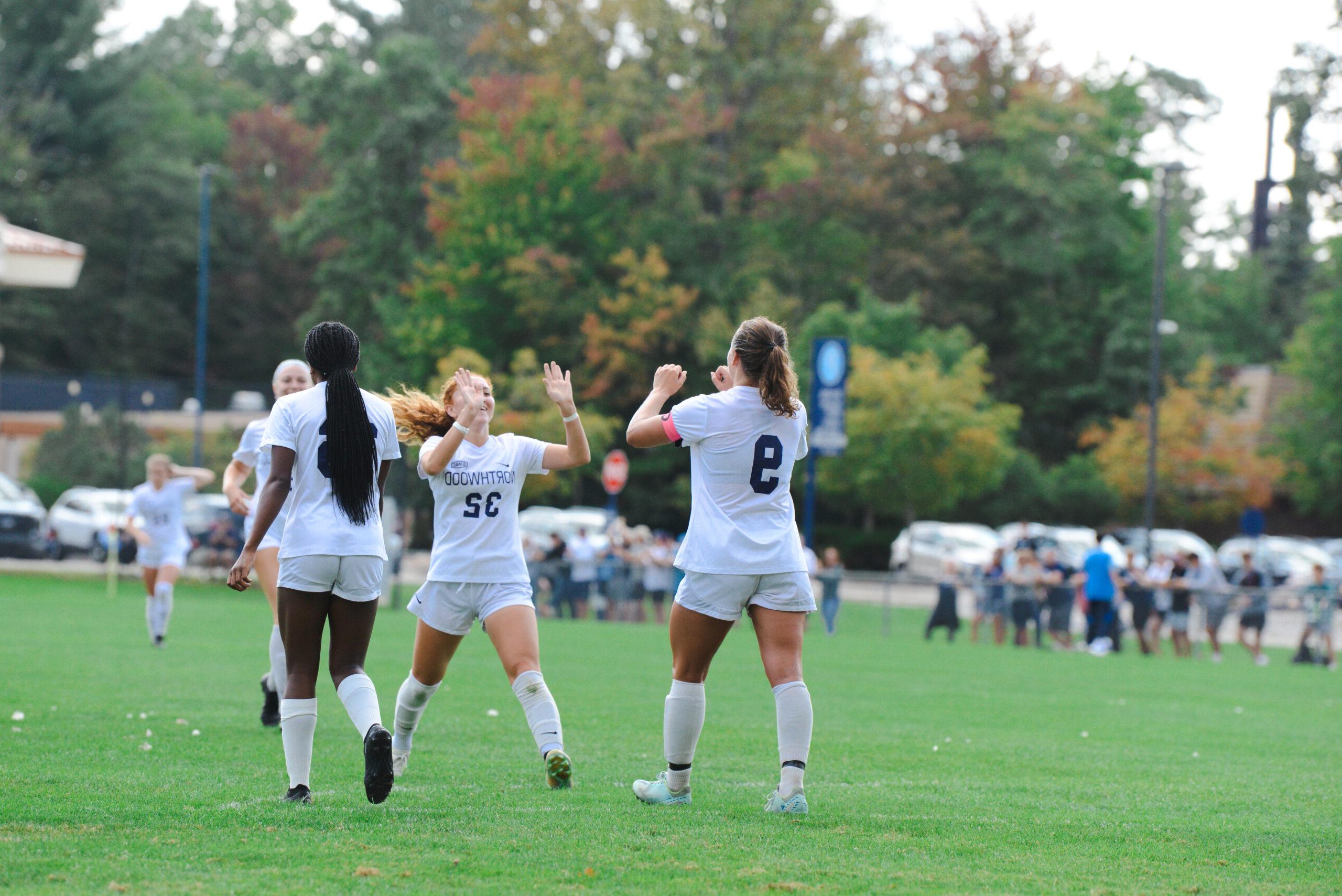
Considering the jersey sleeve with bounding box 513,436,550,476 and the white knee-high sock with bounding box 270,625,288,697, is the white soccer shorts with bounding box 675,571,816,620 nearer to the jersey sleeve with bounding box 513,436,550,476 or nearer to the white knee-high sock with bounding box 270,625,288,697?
the jersey sleeve with bounding box 513,436,550,476

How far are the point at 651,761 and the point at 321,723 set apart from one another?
2.54 m

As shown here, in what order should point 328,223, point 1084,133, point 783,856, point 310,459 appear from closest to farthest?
1. point 783,856
2. point 310,459
3. point 1084,133
4. point 328,223

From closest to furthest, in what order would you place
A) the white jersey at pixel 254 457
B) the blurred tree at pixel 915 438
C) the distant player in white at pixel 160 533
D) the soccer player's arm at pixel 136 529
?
1. the white jersey at pixel 254 457
2. the soccer player's arm at pixel 136 529
3. the distant player in white at pixel 160 533
4. the blurred tree at pixel 915 438

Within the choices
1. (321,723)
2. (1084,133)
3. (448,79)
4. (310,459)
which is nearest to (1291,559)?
(1084,133)

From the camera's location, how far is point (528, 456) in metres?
7.32

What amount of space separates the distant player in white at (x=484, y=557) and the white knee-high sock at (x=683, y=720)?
58cm

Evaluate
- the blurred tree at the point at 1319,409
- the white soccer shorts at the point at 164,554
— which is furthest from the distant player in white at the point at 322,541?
the blurred tree at the point at 1319,409

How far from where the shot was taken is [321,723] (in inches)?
387

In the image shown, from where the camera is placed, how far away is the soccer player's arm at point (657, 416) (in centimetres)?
650

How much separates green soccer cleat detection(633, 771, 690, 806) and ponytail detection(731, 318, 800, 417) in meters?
1.78

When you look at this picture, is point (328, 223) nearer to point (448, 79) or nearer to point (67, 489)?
point (448, 79)

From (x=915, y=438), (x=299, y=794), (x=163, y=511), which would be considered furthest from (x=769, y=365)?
(x=915, y=438)

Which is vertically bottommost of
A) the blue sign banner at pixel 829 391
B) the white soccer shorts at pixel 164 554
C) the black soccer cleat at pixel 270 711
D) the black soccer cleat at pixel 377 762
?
the black soccer cleat at pixel 270 711

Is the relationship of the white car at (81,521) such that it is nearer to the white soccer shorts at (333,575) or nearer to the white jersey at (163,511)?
the white jersey at (163,511)
